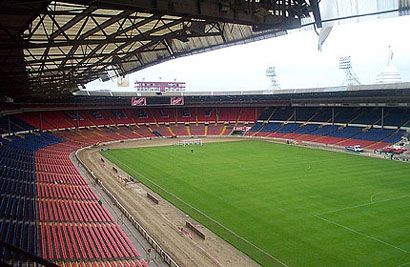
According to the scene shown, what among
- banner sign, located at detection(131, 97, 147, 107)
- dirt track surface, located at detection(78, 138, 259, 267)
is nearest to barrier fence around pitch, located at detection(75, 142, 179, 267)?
dirt track surface, located at detection(78, 138, 259, 267)

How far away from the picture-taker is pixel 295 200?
27188 mm

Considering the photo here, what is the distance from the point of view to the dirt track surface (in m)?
17.8

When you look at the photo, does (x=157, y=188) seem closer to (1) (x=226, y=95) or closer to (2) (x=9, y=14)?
(2) (x=9, y=14)

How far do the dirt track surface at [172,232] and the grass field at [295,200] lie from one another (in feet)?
2.77

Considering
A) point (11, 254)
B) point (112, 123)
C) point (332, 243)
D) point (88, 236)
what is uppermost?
point (112, 123)

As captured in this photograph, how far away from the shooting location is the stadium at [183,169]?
11.7m

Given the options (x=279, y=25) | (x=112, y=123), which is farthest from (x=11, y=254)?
(x=112, y=123)

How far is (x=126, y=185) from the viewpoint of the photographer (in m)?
→ 32.9

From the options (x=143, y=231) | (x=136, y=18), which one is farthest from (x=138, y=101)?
(x=136, y=18)

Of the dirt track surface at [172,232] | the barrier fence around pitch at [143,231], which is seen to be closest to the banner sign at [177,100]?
the dirt track surface at [172,232]

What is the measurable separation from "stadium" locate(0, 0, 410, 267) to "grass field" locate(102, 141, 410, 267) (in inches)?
5.0

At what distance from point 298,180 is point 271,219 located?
37.4ft

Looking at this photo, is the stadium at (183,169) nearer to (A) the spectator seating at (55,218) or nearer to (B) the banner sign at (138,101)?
(A) the spectator seating at (55,218)

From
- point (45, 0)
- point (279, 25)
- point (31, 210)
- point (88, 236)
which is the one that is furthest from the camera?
point (31, 210)
